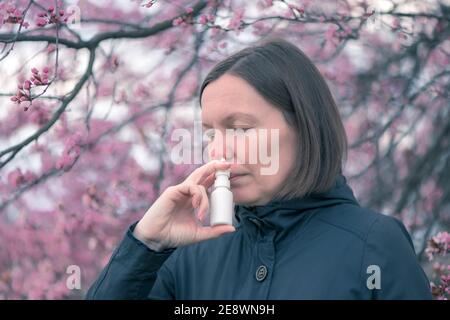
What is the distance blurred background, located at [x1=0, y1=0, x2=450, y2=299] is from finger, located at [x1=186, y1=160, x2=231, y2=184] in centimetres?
163

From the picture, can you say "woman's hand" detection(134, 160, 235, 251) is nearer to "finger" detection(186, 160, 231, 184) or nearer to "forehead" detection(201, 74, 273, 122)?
"finger" detection(186, 160, 231, 184)

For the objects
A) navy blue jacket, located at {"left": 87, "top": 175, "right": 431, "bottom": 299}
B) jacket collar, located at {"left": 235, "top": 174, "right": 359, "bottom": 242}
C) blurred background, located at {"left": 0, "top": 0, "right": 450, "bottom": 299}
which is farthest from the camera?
blurred background, located at {"left": 0, "top": 0, "right": 450, "bottom": 299}

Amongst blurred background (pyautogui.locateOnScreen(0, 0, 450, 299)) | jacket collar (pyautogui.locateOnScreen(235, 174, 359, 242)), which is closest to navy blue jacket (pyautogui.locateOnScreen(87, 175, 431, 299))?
jacket collar (pyautogui.locateOnScreen(235, 174, 359, 242))

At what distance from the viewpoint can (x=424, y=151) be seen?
3.88m

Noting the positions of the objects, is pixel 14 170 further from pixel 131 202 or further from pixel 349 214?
pixel 349 214

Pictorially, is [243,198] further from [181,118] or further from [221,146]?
[181,118]

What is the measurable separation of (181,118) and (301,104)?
6.70 feet

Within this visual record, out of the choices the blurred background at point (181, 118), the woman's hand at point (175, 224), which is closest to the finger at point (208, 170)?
the woman's hand at point (175, 224)

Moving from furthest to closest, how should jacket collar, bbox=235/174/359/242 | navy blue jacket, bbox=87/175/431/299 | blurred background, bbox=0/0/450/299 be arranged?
blurred background, bbox=0/0/450/299 → jacket collar, bbox=235/174/359/242 → navy blue jacket, bbox=87/175/431/299

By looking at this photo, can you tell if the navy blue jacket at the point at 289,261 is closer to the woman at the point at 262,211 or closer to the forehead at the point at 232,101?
the woman at the point at 262,211

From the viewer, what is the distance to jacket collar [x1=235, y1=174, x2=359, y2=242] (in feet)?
6.11

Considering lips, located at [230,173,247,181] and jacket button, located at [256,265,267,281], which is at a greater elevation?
lips, located at [230,173,247,181]

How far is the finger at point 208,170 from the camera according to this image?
1892mm

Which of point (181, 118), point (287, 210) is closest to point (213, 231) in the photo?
point (287, 210)
